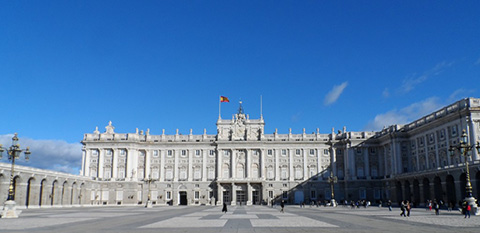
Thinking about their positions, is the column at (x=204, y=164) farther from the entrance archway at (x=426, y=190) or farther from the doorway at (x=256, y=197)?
the entrance archway at (x=426, y=190)

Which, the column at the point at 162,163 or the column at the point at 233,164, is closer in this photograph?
the column at the point at 233,164

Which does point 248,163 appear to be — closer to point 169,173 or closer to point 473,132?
point 169,173

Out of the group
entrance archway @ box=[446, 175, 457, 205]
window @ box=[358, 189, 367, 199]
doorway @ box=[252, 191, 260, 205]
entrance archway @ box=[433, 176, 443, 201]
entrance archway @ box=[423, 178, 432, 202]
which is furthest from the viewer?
doorway @ box=[252, 191, 260, 205]

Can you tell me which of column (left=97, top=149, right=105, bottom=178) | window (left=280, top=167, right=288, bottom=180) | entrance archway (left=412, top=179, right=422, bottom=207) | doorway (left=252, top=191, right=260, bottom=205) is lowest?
doorway (left=252, top=191, right=260, bottom=205)

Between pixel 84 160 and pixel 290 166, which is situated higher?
pixel 84 160

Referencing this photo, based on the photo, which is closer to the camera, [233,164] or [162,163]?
[233,164]

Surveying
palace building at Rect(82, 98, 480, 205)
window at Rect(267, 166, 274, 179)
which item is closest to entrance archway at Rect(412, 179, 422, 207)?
palace building at Rect(82, 98, 480, 205)

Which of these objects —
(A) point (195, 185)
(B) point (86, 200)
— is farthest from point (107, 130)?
(A) point (195, 185)

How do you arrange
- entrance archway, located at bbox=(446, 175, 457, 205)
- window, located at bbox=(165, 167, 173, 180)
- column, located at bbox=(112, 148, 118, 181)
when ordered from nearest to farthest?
entrance archway, located at bbox=(446, 175, 457, 205) < column, located at bbox=(112, 148, 118, 181) < window, located at bbox=(165, 167, 173, 180)

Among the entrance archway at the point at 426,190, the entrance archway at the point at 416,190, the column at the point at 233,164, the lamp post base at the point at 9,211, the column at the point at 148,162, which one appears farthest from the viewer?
the column at the point at 148,162

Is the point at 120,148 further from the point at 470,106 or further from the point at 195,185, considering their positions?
the point at 470,106

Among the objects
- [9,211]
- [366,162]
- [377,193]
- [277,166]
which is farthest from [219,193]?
[9,211]

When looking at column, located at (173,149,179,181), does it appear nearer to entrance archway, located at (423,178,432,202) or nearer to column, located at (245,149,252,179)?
column, located at (245,149,252,179)

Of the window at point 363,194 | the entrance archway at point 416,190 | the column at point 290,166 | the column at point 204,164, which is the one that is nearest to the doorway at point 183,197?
the column at point 204,164
